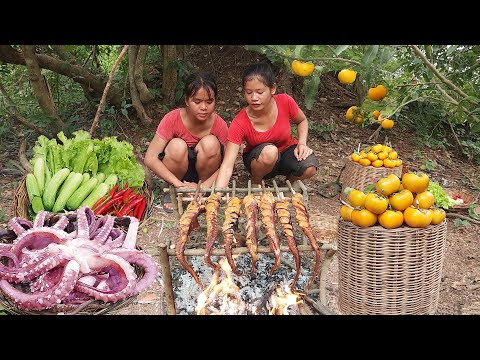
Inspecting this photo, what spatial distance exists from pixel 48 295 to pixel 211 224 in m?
0.88

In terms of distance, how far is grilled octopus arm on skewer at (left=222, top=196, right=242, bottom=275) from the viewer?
2.57 m

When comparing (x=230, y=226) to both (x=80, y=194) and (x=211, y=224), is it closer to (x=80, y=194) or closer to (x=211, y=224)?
(x=211, y=224)

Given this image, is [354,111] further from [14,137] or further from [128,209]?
[14,137]

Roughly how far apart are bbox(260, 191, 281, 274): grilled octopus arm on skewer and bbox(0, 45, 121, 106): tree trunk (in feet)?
11.7

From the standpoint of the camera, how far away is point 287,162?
4.24 meters

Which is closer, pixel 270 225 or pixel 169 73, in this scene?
A: pixel 270 225

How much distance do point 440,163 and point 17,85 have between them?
18.2 feet

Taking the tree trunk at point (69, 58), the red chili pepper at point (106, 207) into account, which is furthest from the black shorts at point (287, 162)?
the tree trunk at point (69, 58)

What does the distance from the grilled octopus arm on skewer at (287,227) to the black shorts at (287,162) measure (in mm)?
→ 1251

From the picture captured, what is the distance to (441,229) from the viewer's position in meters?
2.74

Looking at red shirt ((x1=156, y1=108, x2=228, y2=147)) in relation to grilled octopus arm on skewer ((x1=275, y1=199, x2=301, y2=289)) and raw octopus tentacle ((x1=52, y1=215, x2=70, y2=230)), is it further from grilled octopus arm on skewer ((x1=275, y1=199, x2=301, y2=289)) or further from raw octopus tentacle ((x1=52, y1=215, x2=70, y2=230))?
grilled octopus arm on skewer ((x1=275, y1=199, x2=301, y2=289))

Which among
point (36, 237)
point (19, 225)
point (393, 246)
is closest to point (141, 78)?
Answer: point (19, 225)

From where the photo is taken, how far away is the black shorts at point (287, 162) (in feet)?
13.6

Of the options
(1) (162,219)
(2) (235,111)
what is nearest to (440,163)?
(2) (235,111)
